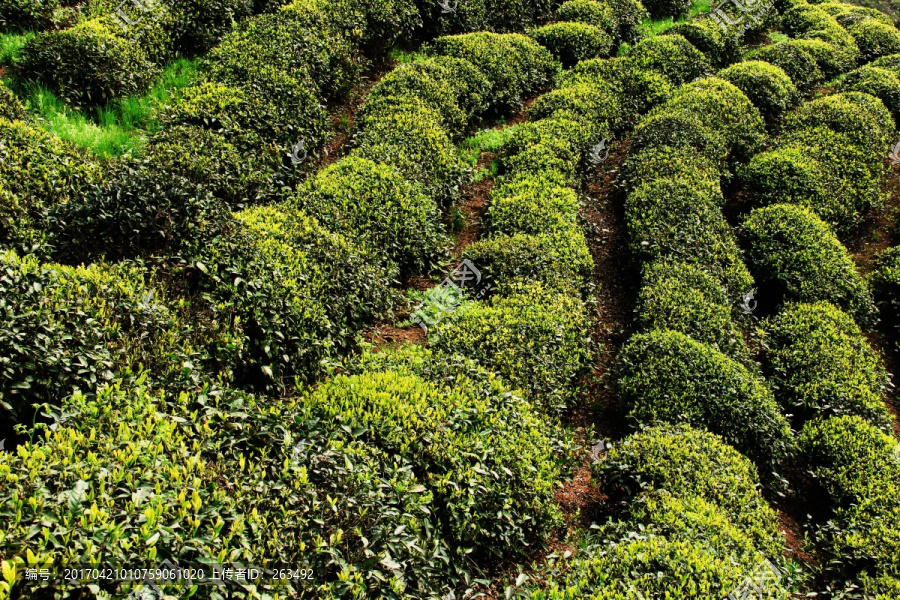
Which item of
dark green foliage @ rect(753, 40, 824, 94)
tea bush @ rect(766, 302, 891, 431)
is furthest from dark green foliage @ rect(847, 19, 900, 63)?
tea bush @ rect(766, 302, 891, 431)

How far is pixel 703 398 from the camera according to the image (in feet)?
24.6

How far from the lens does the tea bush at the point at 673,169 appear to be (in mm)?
11188

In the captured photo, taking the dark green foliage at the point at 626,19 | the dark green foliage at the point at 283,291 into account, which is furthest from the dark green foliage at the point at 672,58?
the dark green foliage at the point at 283,291

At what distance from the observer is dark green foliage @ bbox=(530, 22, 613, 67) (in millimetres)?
15789

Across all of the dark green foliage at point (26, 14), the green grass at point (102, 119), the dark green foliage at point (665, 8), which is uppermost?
the dark green foliage at point (665, 8)

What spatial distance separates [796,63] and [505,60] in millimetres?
9036

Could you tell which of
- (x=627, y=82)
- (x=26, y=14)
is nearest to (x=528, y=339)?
(x=26, y=14)

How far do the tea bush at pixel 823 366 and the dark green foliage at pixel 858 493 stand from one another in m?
0.37

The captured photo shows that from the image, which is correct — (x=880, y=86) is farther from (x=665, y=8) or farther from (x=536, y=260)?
(x=536, y=260)

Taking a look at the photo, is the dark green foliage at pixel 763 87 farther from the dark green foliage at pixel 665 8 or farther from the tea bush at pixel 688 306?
the tea bush at pixel 688 306

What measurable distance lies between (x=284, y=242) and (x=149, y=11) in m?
5.67

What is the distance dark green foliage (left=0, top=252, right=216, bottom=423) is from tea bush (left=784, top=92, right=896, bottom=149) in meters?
14.6

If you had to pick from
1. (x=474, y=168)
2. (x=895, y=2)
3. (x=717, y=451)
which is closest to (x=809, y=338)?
(x=717, y=451)

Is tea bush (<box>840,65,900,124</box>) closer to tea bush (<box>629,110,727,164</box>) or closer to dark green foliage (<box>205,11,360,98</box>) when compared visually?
tea bush (<box>629,110,727,164</box>)
